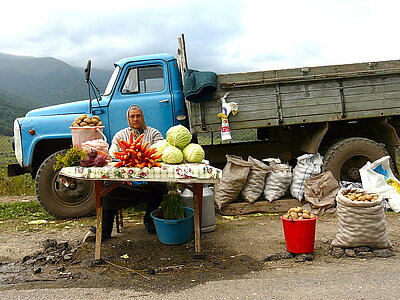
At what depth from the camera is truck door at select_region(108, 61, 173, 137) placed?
6.56 metres

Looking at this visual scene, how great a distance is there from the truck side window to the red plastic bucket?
355cm

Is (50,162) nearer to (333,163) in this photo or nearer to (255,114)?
(255,114)

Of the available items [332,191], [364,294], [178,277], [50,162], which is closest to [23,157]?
[50,162]

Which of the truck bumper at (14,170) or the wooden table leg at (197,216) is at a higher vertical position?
the truck bumper at (14,170)

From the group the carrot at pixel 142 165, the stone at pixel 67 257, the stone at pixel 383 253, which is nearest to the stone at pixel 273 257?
the stone at pixel 383 253

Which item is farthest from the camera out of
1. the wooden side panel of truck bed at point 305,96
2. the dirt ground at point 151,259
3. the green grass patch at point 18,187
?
the green grass patch at point 18,187

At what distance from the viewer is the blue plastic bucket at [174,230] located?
184 inches

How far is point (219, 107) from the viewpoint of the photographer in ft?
21.0

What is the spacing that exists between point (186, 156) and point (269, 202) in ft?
9.14

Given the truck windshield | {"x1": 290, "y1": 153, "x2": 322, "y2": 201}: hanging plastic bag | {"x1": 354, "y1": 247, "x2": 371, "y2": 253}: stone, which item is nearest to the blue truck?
the truck windshield

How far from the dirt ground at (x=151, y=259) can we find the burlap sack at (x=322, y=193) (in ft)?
1.35

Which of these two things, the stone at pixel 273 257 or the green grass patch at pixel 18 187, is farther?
the green grass patch at pixel 18 187

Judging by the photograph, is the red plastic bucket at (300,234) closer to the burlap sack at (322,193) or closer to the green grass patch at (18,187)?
the burlap sack at (322,193)

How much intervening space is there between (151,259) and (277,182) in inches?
116
